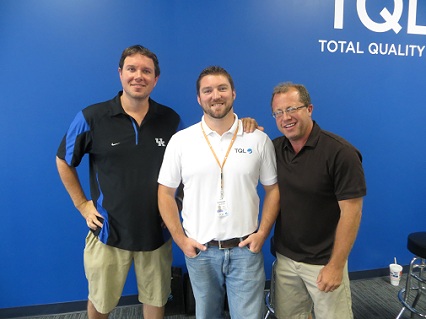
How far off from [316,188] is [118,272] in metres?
1.28

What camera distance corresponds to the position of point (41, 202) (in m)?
2.33

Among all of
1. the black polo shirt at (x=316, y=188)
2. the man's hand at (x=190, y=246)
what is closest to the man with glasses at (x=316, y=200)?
the black polo shirt at (x=316, y=188)

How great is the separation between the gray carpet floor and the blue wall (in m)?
0.14

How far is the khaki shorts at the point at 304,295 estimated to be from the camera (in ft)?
5.02

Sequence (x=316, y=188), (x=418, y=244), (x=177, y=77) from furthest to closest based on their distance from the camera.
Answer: (x=177, y=77) → (x=418, y=244) → (x=316, y=188)

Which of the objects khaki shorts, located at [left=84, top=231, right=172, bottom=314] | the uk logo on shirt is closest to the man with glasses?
the uk logo on shirt

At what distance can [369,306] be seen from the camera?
2498 mm

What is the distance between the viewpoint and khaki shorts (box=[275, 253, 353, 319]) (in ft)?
5.02

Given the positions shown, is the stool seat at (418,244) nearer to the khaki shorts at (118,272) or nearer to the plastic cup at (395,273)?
the plastic cup at (395,273)

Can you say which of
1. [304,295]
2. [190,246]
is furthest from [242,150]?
[304,295]

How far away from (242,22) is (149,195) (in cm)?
159

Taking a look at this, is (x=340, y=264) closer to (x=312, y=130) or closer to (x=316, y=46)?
(x=312, y=130)

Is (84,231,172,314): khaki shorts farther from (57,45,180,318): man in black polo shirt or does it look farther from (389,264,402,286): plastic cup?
(389,264,402,286): plastic cup

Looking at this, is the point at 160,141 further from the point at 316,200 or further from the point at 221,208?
the point at 316,200
